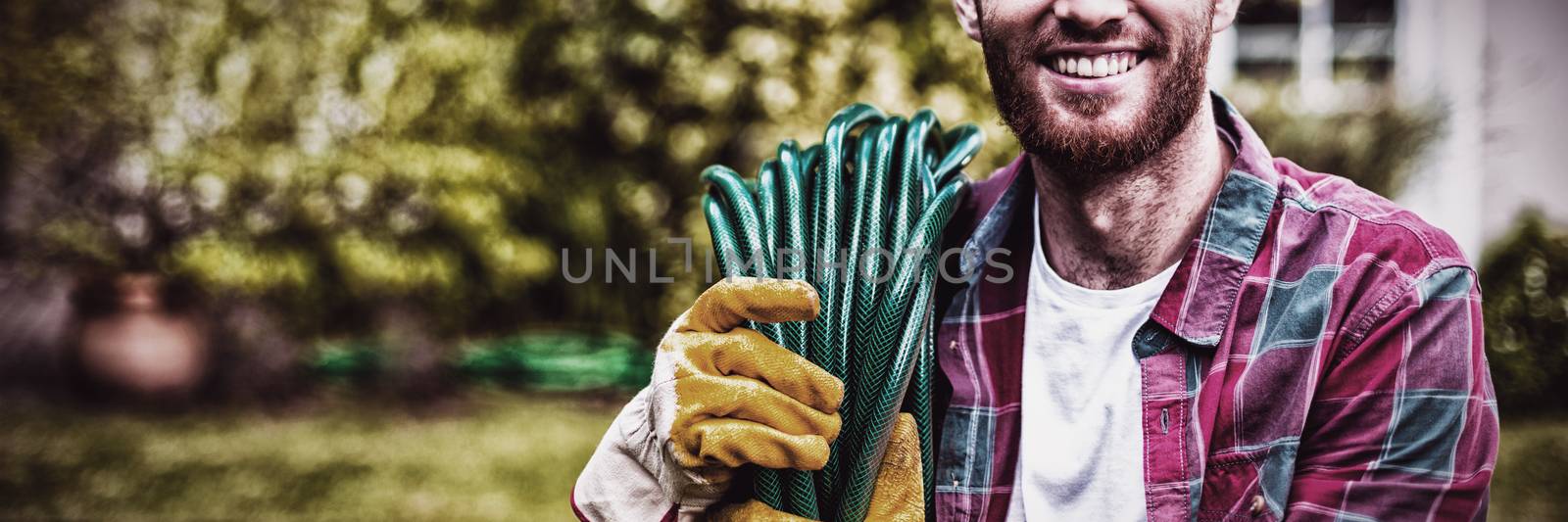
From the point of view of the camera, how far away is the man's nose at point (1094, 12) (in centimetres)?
156

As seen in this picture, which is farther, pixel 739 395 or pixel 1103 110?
pixel 1103 110

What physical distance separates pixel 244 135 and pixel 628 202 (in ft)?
7.49

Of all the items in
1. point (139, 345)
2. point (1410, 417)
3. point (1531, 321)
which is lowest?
point (139, 345)

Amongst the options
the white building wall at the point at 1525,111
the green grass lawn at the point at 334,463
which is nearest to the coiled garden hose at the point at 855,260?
the green grass lawn at the point at 334,463

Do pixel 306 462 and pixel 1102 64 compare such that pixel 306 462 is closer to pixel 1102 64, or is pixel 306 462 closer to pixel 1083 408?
pixel 1083 408

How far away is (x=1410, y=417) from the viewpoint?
1.39m

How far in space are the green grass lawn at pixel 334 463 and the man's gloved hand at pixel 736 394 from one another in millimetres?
3177

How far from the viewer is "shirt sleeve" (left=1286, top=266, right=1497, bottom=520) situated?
4.52 ft

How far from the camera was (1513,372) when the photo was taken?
538 centimetres

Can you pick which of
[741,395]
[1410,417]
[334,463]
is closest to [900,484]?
[741,395]

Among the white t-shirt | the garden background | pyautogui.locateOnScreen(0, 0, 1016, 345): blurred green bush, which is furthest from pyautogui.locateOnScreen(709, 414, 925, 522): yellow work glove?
pyautogui.locateOnScreen(0, 0, 1016, 345): blurred green bush

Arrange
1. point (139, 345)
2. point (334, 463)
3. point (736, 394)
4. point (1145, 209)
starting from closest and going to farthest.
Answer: point (736, 394) < point (1145, 209) < point (334, 463) < point (139, 345)

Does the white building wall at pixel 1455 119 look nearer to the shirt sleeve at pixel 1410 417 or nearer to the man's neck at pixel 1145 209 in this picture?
the man's neck at pixel 1145 209

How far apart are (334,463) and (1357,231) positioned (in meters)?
4.82
